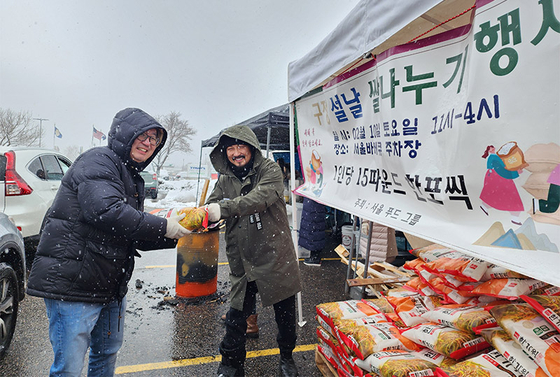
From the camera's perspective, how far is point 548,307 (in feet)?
4.27

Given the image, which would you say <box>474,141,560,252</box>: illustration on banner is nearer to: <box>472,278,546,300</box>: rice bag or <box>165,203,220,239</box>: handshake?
<box>472,278,546,300</box>: rice bag

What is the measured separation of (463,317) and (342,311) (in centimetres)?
85

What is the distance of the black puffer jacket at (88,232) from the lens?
60.1 inches

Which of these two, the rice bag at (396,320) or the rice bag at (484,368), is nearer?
the rice bag at (484,368)

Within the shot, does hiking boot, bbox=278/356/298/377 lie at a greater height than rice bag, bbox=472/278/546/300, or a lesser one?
lesser

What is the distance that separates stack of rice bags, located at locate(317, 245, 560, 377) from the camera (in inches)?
51.2

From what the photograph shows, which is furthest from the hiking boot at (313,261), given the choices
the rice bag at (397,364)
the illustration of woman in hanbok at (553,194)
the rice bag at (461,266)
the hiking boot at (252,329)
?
the illustration of woman in hanbok at (553,194)

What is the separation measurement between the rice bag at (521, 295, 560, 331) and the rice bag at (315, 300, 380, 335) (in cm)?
107

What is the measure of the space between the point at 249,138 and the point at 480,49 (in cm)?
160

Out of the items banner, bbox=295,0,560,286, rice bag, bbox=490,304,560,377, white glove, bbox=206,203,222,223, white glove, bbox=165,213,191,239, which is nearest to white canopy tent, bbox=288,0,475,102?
banner, bbox=295,0,560,286

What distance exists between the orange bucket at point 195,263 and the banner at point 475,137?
238cm

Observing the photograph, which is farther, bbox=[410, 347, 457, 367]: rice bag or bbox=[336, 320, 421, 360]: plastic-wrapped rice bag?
bbox=[336, 320, 421, 360]: plastic-wrapped rice bag

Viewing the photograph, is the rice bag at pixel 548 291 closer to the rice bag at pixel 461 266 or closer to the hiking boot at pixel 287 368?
the rice bag at pixel 461 266

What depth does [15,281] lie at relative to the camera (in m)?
2.76
